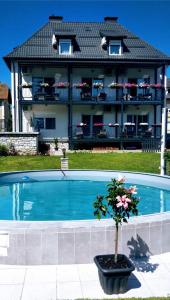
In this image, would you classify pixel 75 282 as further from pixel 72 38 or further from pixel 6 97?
pixel 6 97

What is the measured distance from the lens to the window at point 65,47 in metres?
23.5

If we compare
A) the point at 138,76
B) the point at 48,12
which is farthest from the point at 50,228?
the point at 48,12

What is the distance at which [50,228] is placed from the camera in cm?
493

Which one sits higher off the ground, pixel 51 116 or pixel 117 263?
pixel 51 116

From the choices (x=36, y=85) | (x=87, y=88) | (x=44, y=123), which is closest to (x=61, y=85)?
(x=36, y=85)

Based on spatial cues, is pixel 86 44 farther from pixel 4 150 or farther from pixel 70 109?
pixel 4 150

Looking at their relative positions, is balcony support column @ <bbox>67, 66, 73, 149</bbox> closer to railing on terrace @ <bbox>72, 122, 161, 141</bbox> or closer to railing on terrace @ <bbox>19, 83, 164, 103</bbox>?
railing on terrace @ <bbox>19, 83, 164, 103</bbox>

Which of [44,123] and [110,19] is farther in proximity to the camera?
[110,19]

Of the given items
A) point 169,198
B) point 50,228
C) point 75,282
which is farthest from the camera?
point 169,198

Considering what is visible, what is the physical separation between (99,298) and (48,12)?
26140 millimetres

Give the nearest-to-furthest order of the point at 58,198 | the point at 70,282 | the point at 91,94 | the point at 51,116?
the point at 70,282
the point at 58,198
the point at 91,94
the point at 51,116

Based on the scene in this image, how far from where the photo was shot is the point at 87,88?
925 inches

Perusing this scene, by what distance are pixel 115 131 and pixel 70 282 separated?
64.6 ft

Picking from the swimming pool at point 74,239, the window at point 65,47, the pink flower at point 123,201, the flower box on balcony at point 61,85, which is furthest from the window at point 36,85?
the pink flower at point 123,201
